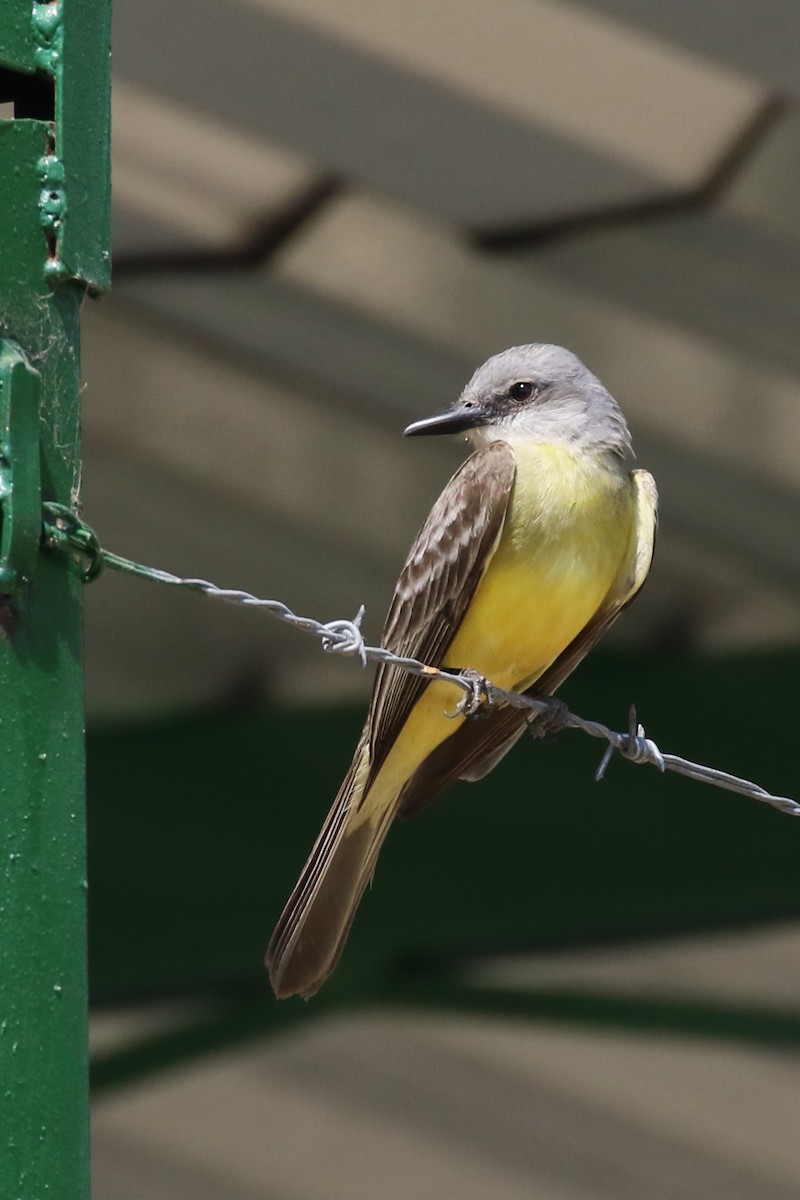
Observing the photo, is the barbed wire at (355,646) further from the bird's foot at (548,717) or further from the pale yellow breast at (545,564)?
the pale yellow breast at (545,564)

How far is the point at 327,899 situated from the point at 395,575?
3886mm

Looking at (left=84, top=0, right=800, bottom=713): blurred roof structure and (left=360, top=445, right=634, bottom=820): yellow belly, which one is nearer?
(left=360, top=445, right=634, bottom=820): yellow belly

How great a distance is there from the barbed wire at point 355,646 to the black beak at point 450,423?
55 centimetres

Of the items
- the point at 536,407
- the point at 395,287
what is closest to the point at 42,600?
the point at 536,407

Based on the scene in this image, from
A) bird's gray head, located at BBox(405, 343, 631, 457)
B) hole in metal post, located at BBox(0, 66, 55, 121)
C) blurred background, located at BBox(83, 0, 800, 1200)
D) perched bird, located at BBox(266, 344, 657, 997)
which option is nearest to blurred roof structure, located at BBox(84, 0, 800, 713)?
blurred background, located at BBox(83, 0, 800, 1200)

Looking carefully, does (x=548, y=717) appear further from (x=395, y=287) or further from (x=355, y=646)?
(x=395, y=287)

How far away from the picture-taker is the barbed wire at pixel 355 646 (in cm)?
237

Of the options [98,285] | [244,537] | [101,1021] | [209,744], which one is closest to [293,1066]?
[101,1021]

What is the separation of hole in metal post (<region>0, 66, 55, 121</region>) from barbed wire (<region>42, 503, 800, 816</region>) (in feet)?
1.57

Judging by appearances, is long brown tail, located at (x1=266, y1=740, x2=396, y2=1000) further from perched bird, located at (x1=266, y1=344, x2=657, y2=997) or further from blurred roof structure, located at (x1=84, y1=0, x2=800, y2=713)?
blurred roof structure, located at (x1=84, y1=0, x2=800, y2=713)

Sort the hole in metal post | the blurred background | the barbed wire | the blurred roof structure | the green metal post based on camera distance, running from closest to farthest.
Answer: the green metal post → the barbed wire → the hole in metal post → the blurred roof structure → the blurred background

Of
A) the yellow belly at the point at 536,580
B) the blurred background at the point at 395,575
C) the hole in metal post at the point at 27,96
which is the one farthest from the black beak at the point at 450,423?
the hole in metal post at the point at 27,96

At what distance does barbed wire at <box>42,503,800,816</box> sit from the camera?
2.37 metres

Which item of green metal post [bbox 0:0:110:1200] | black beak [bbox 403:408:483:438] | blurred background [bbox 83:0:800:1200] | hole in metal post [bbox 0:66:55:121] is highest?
hole in metal post [bbox 0:66:55:121]
